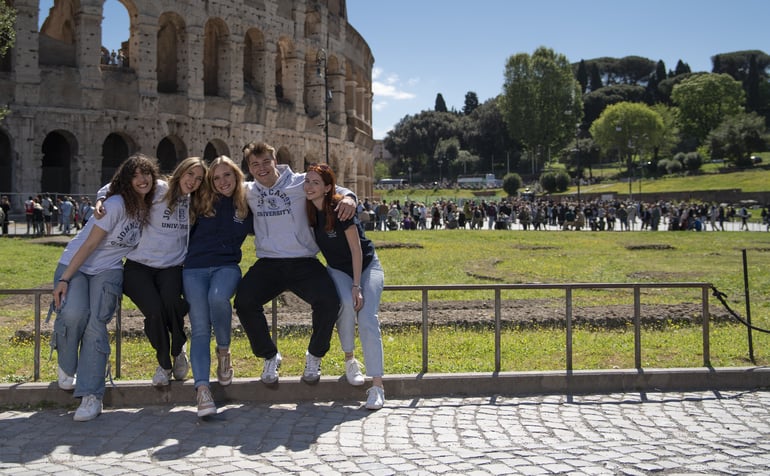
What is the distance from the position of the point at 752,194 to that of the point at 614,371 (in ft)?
190

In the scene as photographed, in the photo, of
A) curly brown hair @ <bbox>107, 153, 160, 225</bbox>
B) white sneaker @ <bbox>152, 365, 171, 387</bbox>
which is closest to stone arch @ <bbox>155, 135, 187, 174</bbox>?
curly brown hair @ <bbox>107, 153, 160, 225</bbox>

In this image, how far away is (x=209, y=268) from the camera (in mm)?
5734

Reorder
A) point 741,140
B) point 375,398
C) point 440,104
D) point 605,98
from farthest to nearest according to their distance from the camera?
point 440,104 → point 605,98 → point 741,140 → point 375,398

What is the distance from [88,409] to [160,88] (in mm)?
29298

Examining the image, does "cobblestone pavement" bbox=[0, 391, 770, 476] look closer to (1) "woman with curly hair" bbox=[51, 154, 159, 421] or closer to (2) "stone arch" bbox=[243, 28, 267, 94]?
(1) "woman with curly hair" bbox=[51, 154, 159, 421]

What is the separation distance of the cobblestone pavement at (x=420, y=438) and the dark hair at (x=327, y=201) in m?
1.56

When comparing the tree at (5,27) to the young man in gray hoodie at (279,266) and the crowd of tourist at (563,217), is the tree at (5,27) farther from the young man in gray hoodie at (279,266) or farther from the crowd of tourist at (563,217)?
the young man in gray hoodie at (279,266)

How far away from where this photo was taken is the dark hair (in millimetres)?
5789

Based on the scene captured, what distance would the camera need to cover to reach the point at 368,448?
4664 mm

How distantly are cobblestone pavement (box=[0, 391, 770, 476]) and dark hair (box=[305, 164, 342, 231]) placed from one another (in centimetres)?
156

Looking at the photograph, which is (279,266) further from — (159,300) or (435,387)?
(435,387)

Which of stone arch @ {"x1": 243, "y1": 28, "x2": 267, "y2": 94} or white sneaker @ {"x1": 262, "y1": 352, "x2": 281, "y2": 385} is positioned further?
stone arch @ {"x1": 243, "y1": 28, "x2": 267, "y2": 94}

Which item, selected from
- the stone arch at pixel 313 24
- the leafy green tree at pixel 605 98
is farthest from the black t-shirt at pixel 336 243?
the leafy green tree at pixel 605 98

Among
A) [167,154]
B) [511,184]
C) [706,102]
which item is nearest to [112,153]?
[167,154]
